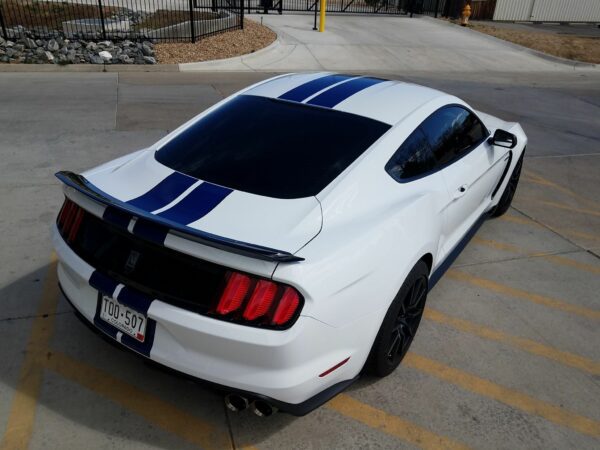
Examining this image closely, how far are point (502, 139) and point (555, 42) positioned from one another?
58.4 feet

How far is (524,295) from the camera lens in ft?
13.0

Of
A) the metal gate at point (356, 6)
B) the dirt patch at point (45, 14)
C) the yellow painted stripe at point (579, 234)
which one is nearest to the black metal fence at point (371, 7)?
the metal gate at point (356, 6)

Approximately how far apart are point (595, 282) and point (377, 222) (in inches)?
105

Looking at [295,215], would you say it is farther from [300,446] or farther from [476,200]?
[476,200]

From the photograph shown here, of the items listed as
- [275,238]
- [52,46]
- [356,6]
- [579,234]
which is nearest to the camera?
[275,238]

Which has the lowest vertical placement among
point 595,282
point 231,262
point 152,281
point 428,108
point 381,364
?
point 595,282

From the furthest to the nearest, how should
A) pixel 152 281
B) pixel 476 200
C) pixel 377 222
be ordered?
pixel 476 200 < pixel 377 222 < pixel 152 281

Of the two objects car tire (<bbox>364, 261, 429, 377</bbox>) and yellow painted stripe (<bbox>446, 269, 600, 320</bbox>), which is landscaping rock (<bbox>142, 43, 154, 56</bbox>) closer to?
yellow painted stripe (<bbox>446, 269, 600, 320</bbox>)

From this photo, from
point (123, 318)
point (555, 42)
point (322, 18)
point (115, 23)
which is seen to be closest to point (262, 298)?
point (123, 318)

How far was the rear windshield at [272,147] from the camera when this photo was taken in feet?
8.79

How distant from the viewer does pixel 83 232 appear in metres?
2.55

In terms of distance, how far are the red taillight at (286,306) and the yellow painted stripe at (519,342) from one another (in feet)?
5.97

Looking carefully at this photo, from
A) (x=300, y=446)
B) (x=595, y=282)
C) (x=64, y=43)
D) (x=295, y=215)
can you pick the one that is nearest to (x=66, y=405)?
(x=300, y=446)

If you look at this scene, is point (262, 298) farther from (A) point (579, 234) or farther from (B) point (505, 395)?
(A) point (579, 234)
